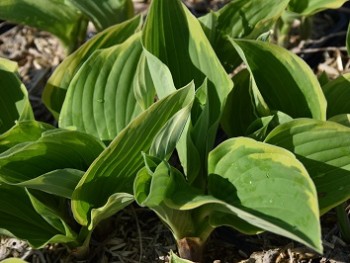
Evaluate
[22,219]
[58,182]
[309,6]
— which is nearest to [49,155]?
[58,182]

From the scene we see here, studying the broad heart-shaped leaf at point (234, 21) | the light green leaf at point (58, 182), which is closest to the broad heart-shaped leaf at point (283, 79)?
the broad heart-shaped leaf at point (234, 21)

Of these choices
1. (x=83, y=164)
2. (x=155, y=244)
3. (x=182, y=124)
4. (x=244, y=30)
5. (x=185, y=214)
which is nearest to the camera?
(x=182, y=124)

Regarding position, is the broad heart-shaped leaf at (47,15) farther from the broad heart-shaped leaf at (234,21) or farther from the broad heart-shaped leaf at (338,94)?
the broad heart-shaped leaf at (338,94)

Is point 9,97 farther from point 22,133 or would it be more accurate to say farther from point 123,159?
point 123,159

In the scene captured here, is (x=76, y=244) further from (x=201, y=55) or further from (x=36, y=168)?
(x=201, y=55)

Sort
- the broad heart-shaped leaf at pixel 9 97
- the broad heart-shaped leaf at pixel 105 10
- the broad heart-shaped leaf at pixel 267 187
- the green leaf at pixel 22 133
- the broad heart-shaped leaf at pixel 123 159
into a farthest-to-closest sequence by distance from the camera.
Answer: the broad heart-shaped leaf at pixel 105 10
the broad heart-shaped leaf at pixel 9 97
the green leaf at pixel 22 133
the broad heart-shaped leaf at pixel 123 159
the broad heart-shaped leaf at pixel 267 187

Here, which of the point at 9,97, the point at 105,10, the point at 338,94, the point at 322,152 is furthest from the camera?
the point at 105,10

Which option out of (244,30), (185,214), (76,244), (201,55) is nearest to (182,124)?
(185,214)
